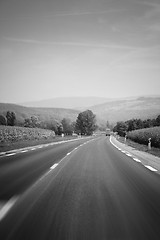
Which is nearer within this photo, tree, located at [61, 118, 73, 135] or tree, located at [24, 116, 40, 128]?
tree, located at [24, 116, 40, 128]

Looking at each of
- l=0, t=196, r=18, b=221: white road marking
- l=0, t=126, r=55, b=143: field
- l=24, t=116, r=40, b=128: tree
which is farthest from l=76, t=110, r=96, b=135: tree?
l=0, t=196, r=18, b=221: white road marking

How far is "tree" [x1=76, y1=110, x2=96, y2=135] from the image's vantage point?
10250cm

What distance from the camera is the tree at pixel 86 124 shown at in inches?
4035

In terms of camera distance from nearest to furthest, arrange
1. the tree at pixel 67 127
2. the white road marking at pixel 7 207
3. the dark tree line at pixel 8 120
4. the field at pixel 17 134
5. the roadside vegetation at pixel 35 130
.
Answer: the white road marking at pixel 7 207, the field at pixel 17 134, the roadside vegetation at pixel 35 130, the dark tree line at pixel 8 120, the tree at pixel 67 127

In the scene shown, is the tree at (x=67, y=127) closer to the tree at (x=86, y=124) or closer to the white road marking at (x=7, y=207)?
the tree at (x=86, y=124)

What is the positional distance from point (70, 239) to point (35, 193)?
2554mm

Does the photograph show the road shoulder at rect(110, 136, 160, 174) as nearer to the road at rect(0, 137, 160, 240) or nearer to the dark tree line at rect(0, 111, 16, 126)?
the road at rect(0, 137, 160, 240)

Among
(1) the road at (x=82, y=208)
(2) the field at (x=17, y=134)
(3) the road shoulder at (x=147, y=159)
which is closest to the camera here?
(1) the road at (x=82, y=208)

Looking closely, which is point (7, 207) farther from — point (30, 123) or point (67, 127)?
point (67, 127)

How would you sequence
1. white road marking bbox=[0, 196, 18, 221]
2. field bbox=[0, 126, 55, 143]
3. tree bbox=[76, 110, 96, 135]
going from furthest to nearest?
1. tree bbox=[76, 110, 96, 135]
2. field bbox=[0, 126, 55, 143]
3. white road marking bbox=[0, 196, 18, 221]

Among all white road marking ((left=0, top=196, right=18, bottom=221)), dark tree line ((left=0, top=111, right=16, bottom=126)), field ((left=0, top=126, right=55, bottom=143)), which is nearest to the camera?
white road marking ((left=0, top=196, right=18, bottom=221))

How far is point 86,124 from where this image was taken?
102500 millimetres

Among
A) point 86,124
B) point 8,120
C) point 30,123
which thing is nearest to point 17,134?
point 30,123

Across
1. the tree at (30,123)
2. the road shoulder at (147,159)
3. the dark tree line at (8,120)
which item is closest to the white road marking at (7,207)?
the road shoulder at (147,159)
